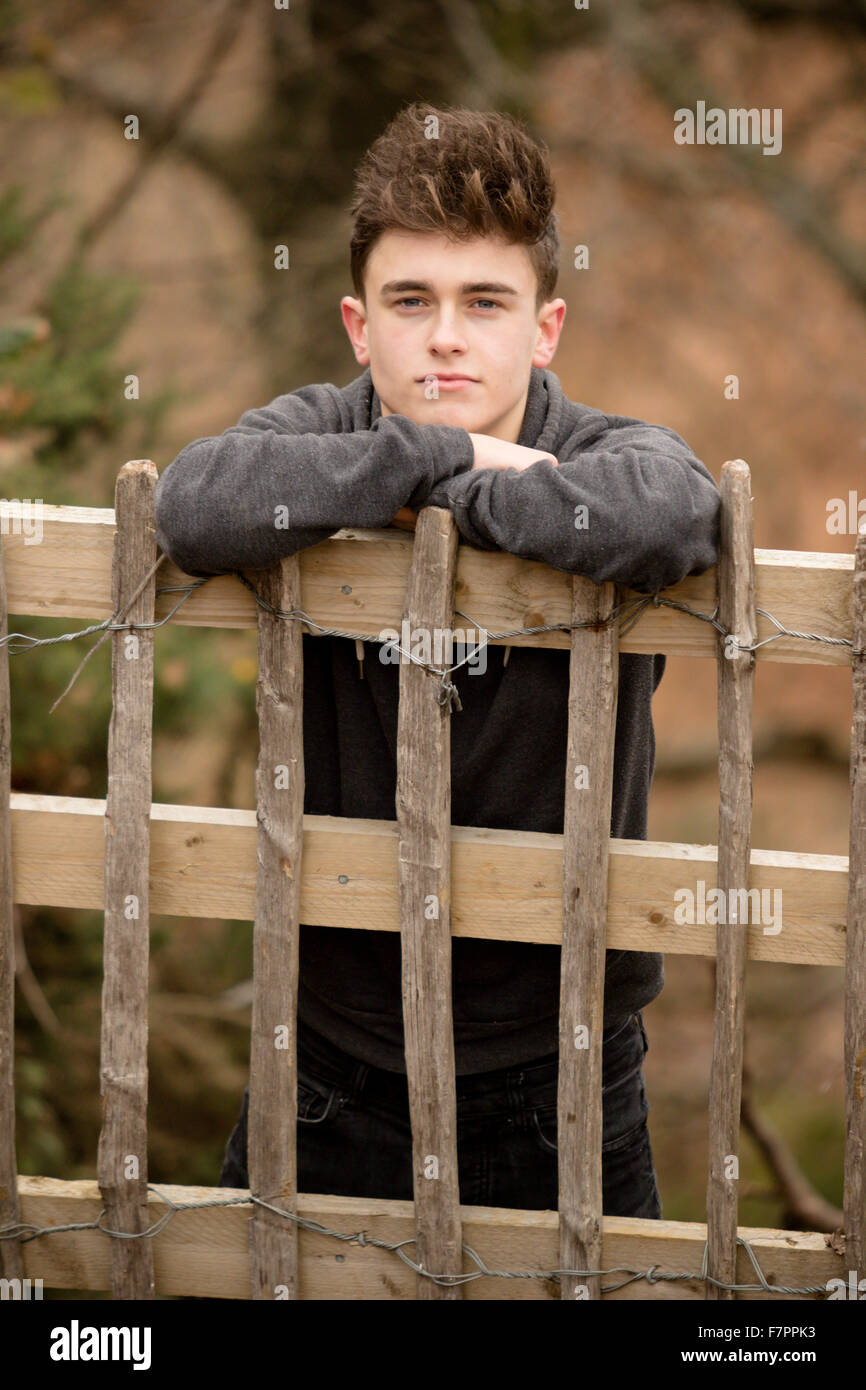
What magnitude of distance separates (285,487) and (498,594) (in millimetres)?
335

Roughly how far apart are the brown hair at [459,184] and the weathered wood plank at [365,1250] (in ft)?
4.77

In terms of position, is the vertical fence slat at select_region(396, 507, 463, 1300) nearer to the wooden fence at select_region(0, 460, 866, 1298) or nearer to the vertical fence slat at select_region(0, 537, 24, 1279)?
the wooden fence at select_region(0, 460, 866, 1298)

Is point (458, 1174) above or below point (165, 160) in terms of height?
below

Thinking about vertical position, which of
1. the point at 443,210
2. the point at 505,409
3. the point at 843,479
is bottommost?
the point at 505,409

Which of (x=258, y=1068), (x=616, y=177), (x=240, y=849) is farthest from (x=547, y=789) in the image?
(x=616, y=177)

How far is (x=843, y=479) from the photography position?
7.47 meters

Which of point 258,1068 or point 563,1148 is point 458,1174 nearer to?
point 563,1148

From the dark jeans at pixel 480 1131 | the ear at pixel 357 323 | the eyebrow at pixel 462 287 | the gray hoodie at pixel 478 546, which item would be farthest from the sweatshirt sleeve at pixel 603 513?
the dark jeans at pixel 480 1131

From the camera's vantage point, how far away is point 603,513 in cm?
165

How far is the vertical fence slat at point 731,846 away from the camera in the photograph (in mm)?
1755

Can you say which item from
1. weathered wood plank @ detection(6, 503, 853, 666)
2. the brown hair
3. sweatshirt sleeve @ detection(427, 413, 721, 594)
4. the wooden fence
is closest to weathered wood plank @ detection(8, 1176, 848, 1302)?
the wooden fence

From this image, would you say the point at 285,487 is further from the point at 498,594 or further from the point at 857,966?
the point at 857,966

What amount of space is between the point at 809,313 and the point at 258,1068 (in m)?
6.58

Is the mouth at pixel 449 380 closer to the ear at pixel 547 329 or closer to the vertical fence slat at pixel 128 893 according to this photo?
the ear at pixel 547 329
